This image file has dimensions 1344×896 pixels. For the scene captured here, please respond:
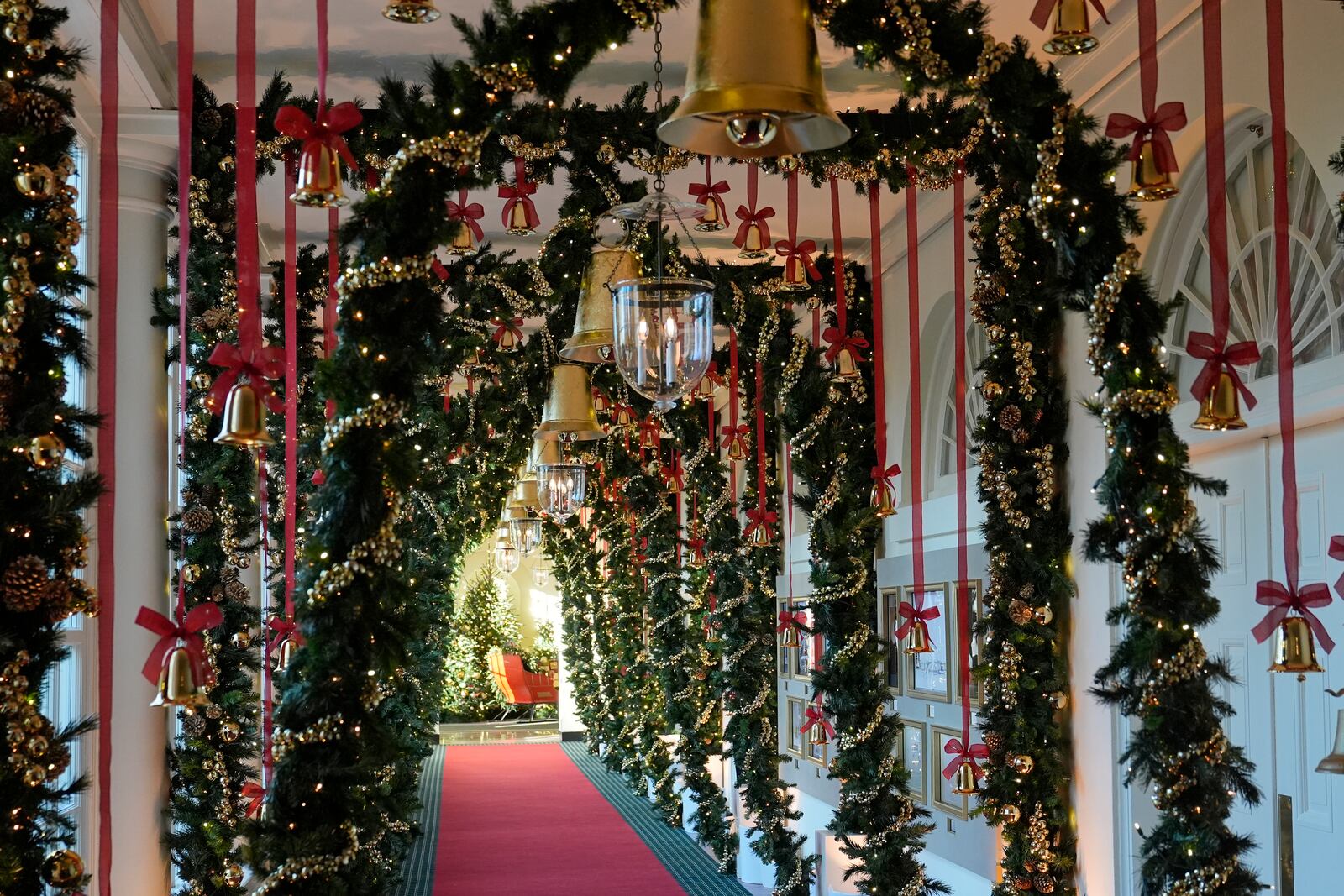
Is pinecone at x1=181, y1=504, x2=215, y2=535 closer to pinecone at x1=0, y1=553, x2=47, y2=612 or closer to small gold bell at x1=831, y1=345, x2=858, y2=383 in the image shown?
pinecone at x1=0, y1=553, x2=47, y2=612

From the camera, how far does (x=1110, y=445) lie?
3.20m

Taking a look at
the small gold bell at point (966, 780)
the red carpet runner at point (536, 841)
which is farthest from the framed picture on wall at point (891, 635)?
the red carpet runner at point (536, 841)

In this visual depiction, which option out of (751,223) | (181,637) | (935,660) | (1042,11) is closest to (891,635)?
(935,660)

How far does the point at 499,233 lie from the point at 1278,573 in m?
5.93

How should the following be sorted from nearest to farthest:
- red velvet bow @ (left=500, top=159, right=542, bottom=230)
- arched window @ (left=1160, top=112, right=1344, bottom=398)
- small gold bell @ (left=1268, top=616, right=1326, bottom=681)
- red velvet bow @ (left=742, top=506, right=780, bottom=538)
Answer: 1. small gold bell @ (left=1268, top=616, right=1326, bottom=681)
2. arched window @ (left=1160, top=112, right=1344, bottom=398)
3. red velvet bow @ (left=500, top=159, right=542, bottom=230)
4. red velvet bow @ (left=742, top=506, right=780, bottom=538)

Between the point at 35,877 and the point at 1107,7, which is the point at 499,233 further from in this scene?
the point at 35,877

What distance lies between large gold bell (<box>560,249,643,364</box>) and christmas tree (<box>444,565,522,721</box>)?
64.3ft

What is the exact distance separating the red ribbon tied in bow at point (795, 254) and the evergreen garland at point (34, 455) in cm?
395

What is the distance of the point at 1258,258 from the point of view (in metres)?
4.95

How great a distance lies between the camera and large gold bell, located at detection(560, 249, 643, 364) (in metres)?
4.99

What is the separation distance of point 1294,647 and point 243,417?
2.69 m

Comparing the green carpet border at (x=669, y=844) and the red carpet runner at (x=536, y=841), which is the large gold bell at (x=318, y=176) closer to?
the red carpet runner at (x=536, y=841)

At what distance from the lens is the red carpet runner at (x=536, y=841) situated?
987 cm

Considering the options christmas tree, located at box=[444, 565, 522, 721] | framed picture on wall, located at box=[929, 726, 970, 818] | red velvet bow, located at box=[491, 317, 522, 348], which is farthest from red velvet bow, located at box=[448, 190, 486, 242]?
christmas tree, located at box=[444, 565, 522, 721]
